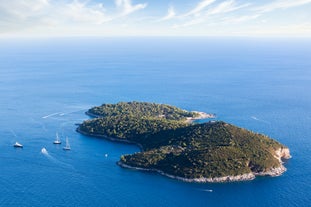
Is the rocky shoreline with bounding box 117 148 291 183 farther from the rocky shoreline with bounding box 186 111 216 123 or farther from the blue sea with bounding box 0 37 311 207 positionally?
the rocky shoreline with bounding box 186 111 216 123

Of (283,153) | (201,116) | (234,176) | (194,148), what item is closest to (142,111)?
(201,116)

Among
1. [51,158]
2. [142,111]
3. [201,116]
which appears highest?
[142,111]

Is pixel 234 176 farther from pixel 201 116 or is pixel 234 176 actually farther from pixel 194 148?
pixel 201 116

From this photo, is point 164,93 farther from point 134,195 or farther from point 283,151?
point 134,195

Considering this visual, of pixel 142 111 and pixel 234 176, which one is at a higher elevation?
pixel 142 111

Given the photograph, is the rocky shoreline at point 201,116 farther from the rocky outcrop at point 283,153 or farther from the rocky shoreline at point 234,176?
the rocky shoreline at point 234,176

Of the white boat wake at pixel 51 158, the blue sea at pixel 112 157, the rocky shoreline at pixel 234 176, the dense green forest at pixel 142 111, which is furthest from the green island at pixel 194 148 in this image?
the white boat wake at pixel 51 158

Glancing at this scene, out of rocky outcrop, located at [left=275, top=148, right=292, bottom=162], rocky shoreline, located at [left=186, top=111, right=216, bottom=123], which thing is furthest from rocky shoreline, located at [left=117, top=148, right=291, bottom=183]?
rocky shoreline, located at [left=186, top=111, right=216, bottom=123]

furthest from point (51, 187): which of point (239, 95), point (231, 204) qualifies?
point (239, 95)
